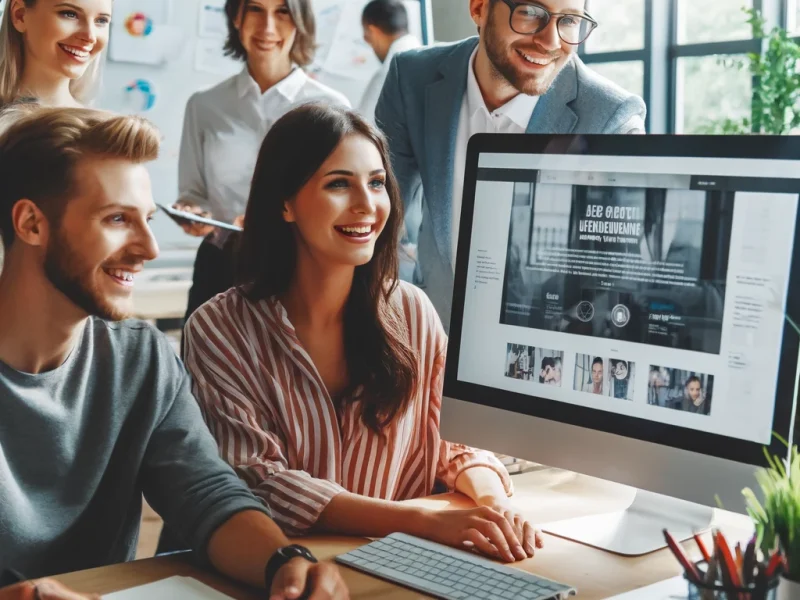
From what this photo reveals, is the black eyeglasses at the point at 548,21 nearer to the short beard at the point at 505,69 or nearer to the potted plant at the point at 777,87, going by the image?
the short beard at the point at 505,69

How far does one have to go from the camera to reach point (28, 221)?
126 centimetres

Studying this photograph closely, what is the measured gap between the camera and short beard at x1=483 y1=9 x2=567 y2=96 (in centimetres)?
241

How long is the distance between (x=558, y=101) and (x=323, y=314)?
1.08 m

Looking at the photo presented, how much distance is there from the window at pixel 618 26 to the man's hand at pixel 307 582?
4.46 meters

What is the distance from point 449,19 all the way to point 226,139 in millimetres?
843

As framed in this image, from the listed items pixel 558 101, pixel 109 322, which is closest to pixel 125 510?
pixel 109 322

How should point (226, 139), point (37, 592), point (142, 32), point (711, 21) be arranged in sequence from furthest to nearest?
point (711, 21) < point (226, 139) < point (142, 32) < point (37, 592)

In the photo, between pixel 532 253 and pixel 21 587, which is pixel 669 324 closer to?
pixel 532 253

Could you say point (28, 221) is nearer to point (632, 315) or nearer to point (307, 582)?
point (307, 582)

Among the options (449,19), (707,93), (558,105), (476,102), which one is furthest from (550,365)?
(707,93)

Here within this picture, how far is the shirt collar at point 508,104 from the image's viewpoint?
246 centimetres

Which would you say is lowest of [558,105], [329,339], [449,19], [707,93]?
[329,339]

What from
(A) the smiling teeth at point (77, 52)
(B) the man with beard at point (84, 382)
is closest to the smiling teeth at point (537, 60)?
(A) the smiling teeth at point (77, 52)

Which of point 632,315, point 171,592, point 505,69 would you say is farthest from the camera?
point 505,69
